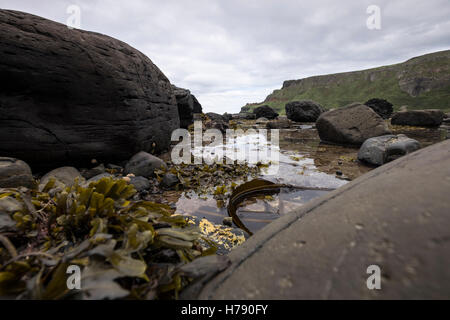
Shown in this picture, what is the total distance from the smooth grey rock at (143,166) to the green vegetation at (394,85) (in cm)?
4372

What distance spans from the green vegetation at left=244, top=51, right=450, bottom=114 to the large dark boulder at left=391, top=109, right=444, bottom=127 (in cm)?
2653

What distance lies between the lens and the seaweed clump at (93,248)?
0.86 meters

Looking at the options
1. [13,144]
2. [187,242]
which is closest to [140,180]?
[13,144]

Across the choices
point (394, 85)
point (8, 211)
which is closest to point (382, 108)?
point (8, 211)

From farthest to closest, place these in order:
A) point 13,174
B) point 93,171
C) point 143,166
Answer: point 143,166
point 93,171
point 13,174

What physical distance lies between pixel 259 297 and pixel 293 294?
129 mm

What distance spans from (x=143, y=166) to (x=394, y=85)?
65314 millimetres

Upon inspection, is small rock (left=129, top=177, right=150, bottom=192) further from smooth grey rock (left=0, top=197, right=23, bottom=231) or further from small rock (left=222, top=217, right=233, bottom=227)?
smooth grey rock (left=0, top=197, right=23, bottom=231)


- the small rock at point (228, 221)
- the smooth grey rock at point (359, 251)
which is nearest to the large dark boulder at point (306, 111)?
the small rock at point (228, 221)

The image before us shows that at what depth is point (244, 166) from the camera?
5086mm

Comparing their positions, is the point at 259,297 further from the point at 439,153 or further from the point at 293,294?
the point at 439,153

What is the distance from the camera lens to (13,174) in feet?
8.77

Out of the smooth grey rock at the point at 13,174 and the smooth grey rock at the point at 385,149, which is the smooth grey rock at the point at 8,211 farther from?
the smooth grey rock at the point at 385,149

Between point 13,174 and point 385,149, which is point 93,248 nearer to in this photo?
point 13,174
